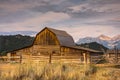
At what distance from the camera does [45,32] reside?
53.6 m

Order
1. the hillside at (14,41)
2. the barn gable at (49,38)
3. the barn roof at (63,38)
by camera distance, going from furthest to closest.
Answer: the hillside at (14,41), the barn roof at (63,38), the barn gable at (49,38)

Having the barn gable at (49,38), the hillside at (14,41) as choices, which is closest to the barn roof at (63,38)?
the barn gable at (49,38)

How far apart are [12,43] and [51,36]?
6456 centimetres

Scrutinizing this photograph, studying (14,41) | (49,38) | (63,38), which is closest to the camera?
(49,38)

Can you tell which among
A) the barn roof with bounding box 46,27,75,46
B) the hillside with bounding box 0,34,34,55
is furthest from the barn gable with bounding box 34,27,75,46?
the hillside with bounding box 0,34,34,55

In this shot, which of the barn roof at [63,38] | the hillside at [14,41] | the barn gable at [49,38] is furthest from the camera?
the hillside at [14,41]

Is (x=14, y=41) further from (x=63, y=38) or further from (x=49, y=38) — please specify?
(x=49, y=38)

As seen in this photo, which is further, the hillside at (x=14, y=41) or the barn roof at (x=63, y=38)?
the hillside at (x=14, y=41)

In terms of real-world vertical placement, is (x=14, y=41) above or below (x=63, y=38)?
above

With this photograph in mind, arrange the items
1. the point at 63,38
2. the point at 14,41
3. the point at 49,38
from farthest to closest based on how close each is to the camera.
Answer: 1. the point at 14,41
2. the point at 63,38
3. the point at 49,38

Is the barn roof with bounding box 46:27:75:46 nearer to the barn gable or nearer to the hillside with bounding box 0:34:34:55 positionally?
the barn gable

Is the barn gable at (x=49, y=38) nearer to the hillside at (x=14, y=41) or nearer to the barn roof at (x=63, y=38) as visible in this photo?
the barn roof at (x=63, y=38)

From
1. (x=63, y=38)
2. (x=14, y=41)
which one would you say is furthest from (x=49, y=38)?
(x=14, y=41)

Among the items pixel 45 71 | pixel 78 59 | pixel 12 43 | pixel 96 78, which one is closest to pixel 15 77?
pixel 45 71
